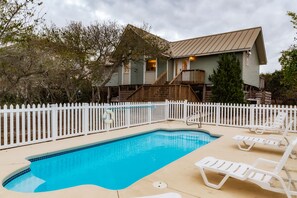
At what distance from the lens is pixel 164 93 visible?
15.8 meters

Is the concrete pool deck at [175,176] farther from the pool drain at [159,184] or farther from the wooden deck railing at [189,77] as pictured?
the wooden deck railing at [189,77]

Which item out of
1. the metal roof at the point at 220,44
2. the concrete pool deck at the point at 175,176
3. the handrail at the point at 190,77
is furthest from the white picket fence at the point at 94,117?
the metal roof at the point at 220,44

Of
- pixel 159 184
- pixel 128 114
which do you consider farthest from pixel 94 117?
pixel 159 184

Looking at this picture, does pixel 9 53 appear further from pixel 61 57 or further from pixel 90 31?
pixel 90 31

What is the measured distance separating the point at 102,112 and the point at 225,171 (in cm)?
624

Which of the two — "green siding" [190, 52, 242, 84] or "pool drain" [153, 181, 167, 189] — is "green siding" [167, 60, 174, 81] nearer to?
"green siding" [190, 52, 242, 84]

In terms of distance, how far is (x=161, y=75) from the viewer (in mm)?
19609

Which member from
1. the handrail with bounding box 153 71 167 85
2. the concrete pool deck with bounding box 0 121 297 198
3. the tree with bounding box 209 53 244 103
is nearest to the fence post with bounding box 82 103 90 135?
the concrete pool deck with bounding box 0 121 297 198

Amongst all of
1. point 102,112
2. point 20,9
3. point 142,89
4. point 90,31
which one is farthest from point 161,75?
point 20,9

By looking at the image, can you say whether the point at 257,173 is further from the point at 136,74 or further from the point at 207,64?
the point at 136,74

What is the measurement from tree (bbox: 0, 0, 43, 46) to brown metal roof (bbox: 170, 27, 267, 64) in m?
13.6

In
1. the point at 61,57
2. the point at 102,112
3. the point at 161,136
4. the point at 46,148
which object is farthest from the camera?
the point at 61,57

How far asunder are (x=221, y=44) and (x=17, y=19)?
52.0ft

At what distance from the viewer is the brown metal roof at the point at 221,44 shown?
17828mm
